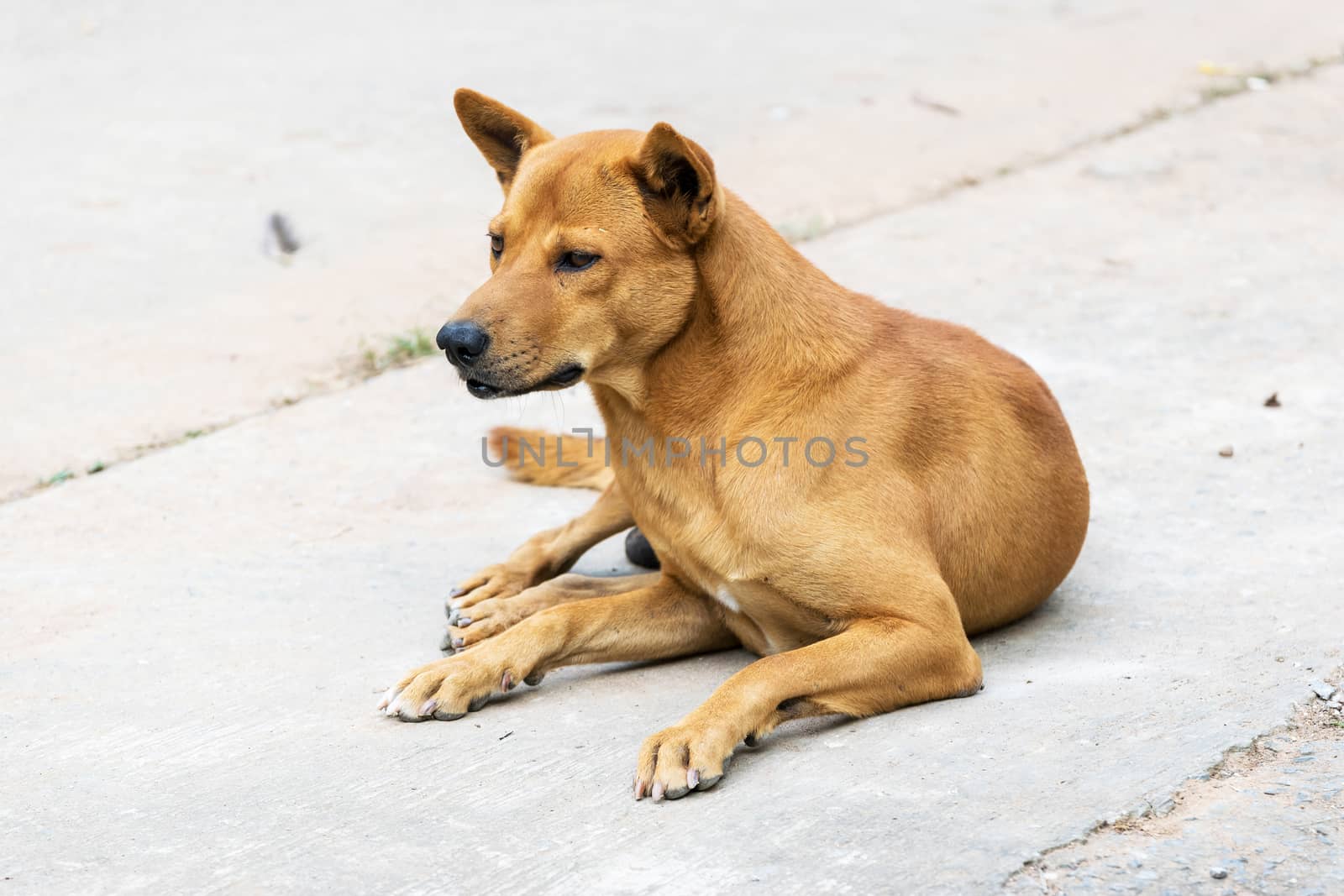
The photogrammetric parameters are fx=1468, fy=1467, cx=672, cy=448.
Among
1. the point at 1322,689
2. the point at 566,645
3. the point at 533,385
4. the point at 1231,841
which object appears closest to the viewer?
the point at 1231,841

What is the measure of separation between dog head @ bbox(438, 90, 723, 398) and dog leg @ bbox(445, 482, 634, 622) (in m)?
0.91

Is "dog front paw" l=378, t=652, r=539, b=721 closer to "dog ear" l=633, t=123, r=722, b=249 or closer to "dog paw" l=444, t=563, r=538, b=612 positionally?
"dog paw" l=444, t=563, r=538, b=612

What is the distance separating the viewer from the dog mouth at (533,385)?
3512 millimetres

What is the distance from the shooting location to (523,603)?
4227 mm

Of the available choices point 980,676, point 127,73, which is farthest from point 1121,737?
point 127,73

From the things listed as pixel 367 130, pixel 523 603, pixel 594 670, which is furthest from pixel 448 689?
pixel 367 130

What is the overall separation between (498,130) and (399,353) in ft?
8.73

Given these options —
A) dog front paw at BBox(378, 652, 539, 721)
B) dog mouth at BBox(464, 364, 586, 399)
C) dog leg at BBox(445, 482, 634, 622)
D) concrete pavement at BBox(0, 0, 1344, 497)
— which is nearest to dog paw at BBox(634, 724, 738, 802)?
dog front paw at BBox(378, 652, 539, 721)

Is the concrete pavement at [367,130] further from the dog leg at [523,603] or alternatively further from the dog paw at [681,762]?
the dog paw at [681,762]

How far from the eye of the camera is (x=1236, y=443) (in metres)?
5.21

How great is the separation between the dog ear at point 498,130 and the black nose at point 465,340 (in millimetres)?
794

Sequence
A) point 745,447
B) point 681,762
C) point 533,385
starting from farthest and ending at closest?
point 745,447 → point 533,385 → point 681,762

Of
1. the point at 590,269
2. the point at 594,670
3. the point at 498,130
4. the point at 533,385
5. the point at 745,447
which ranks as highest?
the point at 498,130

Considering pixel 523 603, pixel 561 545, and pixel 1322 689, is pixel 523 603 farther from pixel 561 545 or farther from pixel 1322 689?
pixel 1322 689
